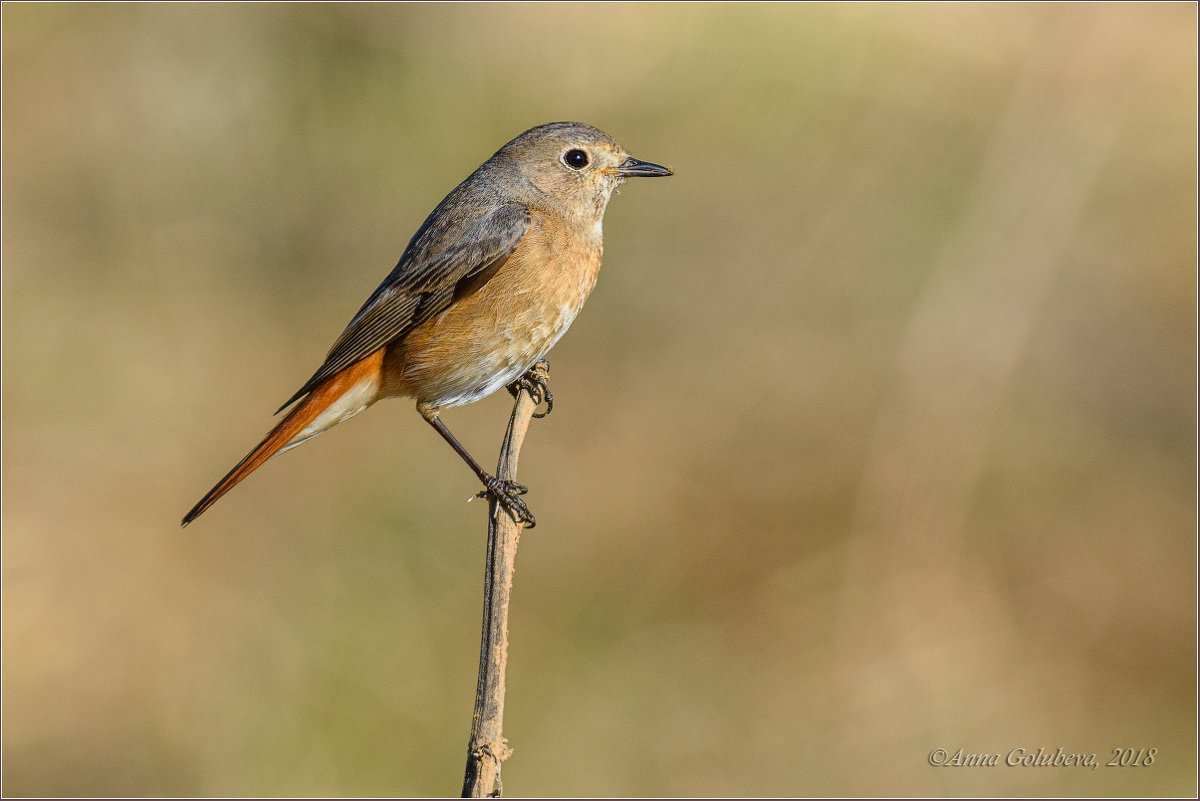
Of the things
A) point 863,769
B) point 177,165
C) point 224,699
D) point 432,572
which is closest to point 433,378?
point 432,572

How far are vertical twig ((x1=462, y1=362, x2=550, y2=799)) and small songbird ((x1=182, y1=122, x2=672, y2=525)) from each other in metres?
0.98

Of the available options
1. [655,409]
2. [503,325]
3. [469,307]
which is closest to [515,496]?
[503,325]

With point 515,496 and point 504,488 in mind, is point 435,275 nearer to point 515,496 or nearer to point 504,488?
point 515,496

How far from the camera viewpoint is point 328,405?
415cm

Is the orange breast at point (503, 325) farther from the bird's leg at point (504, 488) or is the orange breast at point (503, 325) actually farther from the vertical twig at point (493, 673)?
the vertical twig at point (493, 673)

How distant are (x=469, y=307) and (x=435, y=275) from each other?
19cm

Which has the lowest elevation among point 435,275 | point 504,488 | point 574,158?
point 504,488

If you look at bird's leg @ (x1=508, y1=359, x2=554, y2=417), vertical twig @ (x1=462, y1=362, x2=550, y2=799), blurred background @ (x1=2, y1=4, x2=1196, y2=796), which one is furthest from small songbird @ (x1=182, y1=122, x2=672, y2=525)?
blurred background @ (x1=2, y1=4, x2=1196, y2=796)

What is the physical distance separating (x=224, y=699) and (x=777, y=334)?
3.97 metres

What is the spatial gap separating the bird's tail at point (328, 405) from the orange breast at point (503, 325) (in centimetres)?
13

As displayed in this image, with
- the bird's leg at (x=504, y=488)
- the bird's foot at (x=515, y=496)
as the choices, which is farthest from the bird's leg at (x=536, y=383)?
the bird's foot at (x=515, y=496)

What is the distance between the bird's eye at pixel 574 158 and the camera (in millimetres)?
4422

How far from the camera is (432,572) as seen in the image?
6.05m

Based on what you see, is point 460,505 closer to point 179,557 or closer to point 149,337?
point 179,557
